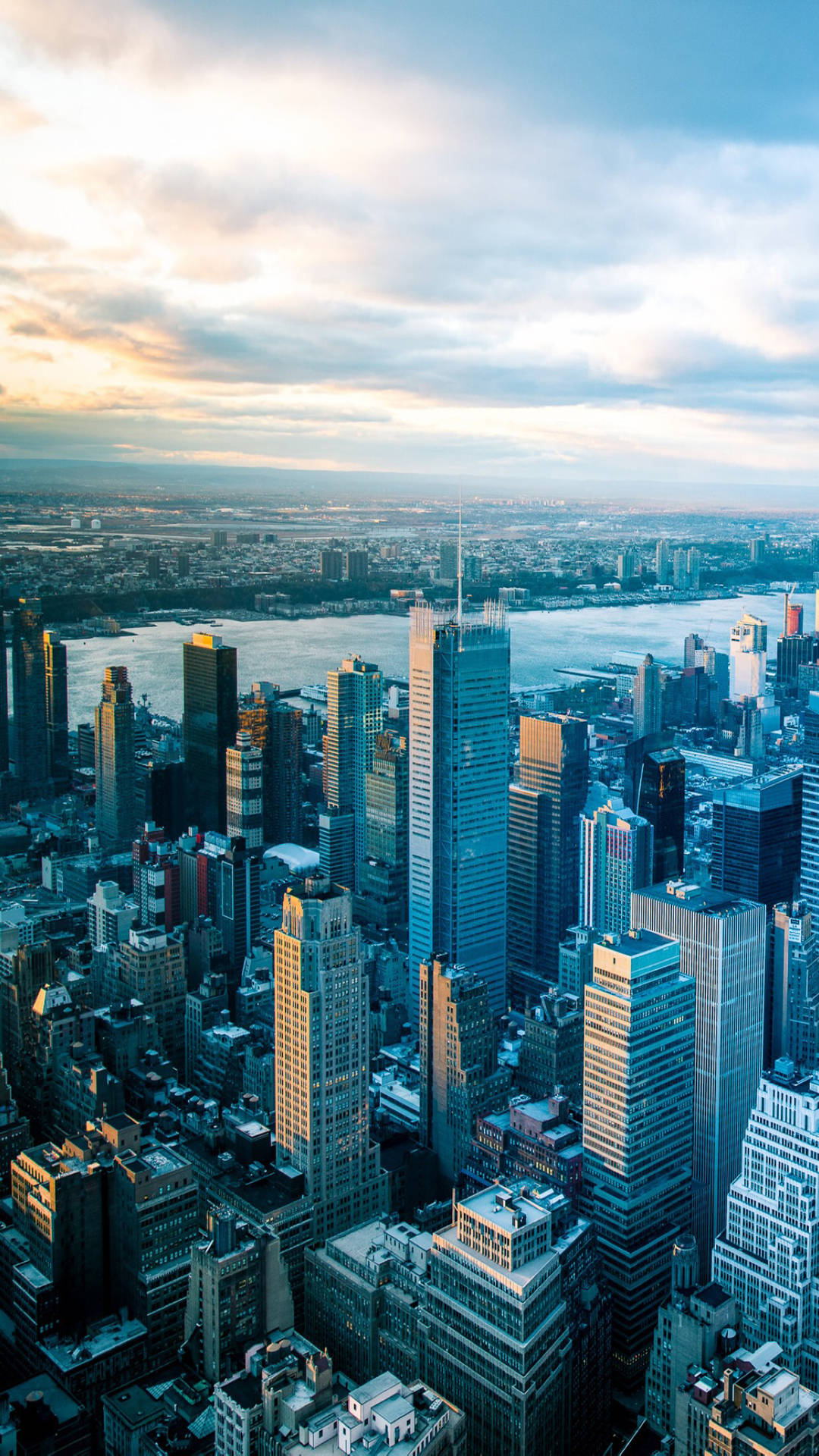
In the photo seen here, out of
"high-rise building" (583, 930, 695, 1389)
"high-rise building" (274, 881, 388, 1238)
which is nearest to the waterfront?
"high-rise building" (274, 881, 388, 1238)

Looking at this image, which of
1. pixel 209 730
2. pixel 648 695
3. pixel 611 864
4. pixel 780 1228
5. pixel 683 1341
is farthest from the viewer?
pixel 648 695

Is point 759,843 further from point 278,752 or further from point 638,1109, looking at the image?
point 278,752

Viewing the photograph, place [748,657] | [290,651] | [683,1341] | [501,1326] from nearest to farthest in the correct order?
[501,1326] < [683,1341] < [290,651] < [748,657]

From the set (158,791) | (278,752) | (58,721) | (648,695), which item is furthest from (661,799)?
(58,721)

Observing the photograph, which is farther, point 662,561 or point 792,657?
point 662,561

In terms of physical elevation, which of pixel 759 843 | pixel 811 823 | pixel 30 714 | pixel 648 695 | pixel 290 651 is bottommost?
pixel 759 843

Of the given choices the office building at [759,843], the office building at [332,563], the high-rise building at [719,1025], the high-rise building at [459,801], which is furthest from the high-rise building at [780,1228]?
the office building at [332,563]

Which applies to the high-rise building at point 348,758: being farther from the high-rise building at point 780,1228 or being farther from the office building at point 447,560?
the high-rise building at point 780,1228

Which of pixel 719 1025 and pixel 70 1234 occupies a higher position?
pixel 719 1025
